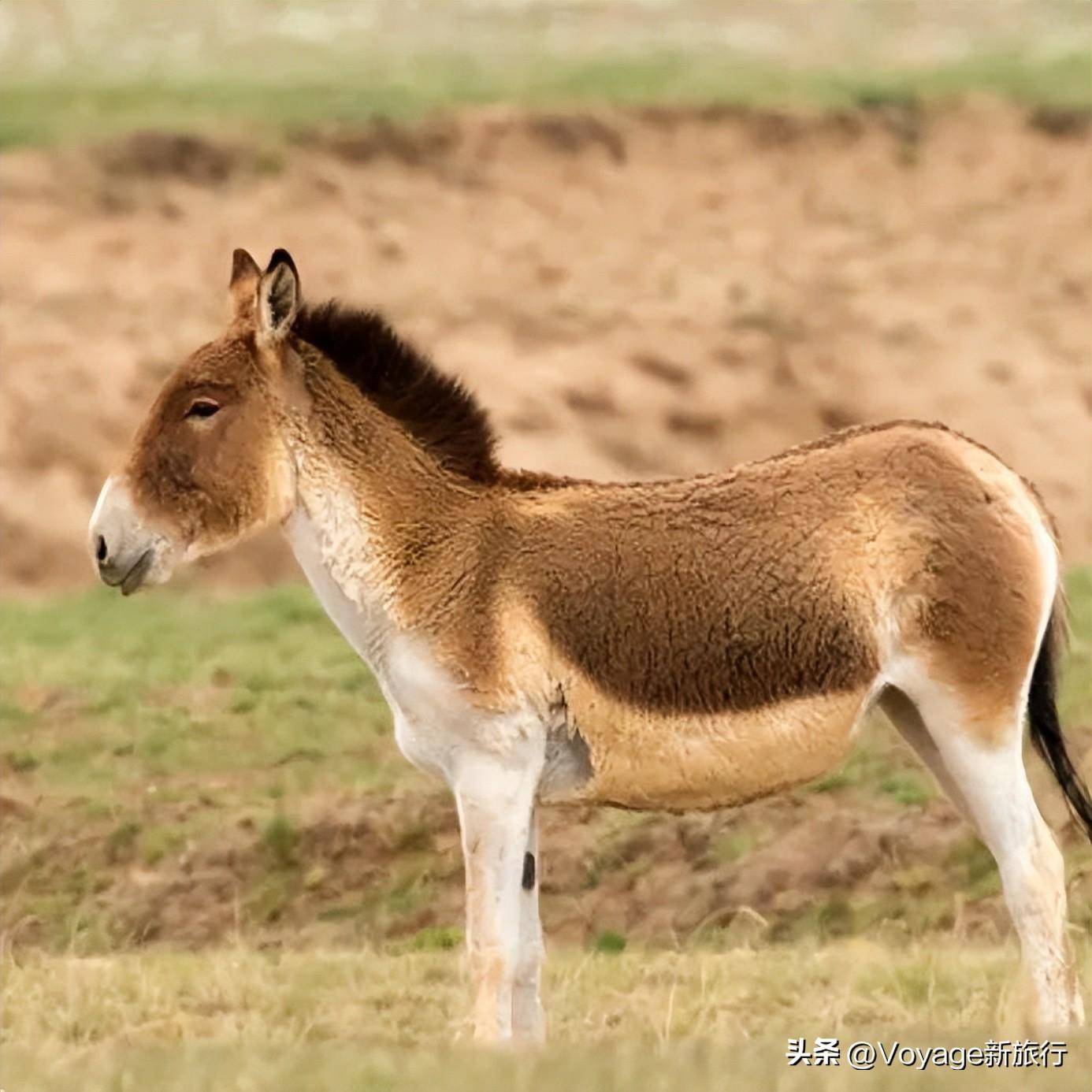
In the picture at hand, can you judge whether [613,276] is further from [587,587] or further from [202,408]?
[587,587]

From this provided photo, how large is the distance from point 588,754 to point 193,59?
82.2 feet

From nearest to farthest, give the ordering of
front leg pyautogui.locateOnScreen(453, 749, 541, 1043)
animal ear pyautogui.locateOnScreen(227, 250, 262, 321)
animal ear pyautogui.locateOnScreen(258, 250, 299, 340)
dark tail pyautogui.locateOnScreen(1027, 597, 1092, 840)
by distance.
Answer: front leg pyautogui.locateOnScreen(453, 749, 541, 1043) < animal ear pyautogui.locateOnScreen(258, 250, 299, 340) < animal ear pyautogui.locateOnScreen(227, 250, 262, 321) < dark tail pyautogui.locateOnScreen(1027, 597, 1092, 840)

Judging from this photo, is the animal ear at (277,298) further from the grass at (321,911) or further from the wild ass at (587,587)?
the grass at (321,911)

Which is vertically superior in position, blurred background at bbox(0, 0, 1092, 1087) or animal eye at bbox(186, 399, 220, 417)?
animal eye at bbox(186, 399, 220, 417)

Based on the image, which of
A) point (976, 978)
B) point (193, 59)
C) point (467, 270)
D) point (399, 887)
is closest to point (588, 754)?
point (976, 978)

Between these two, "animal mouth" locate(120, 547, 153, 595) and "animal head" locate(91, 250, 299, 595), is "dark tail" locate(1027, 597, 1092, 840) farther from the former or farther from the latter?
"animal mouth" locate(120, 547, 153, 595)

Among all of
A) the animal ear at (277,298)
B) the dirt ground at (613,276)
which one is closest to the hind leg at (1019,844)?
the animal ear at (277,298)

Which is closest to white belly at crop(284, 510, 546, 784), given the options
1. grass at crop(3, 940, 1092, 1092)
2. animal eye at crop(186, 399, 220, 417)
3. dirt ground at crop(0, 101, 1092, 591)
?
animal eye at crop(186, 399, 220, 417)

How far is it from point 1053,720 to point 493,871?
7.14 feet

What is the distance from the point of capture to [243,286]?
817 cm

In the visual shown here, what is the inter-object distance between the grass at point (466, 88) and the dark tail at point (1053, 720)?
21056 millimetres

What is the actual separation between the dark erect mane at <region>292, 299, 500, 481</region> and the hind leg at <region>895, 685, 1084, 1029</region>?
5.42 ft

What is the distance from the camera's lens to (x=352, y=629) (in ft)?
26.3

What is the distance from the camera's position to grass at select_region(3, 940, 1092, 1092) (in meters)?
6.91
